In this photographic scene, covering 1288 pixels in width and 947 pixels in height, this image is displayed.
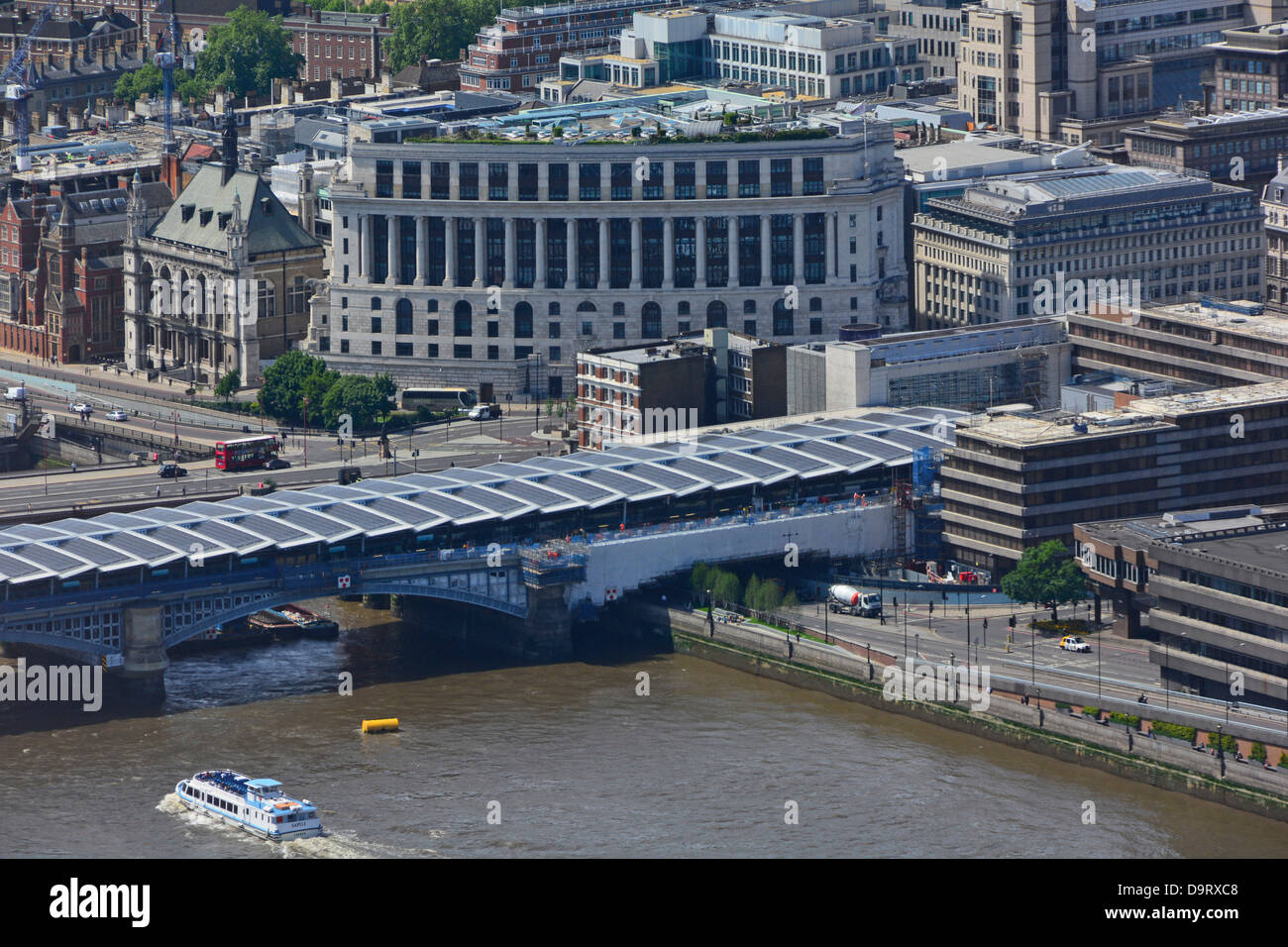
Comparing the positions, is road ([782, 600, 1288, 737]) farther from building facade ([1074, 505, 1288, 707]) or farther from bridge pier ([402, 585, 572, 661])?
bridge pier ([402, 585, 572, 661])

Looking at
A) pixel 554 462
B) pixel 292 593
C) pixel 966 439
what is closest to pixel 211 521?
pixel 292 593

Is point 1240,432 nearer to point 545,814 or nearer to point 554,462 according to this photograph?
point 554,462

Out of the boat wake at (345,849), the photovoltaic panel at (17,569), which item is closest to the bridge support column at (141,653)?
the photovoltaic panel at (17,569)

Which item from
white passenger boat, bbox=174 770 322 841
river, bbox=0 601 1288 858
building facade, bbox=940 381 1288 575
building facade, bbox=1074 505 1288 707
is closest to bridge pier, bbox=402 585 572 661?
river, bbox=0 601 1288 858

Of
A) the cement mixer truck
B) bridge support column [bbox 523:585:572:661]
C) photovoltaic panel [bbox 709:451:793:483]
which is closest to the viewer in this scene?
bridge support column [bbox 523:585:572:661]

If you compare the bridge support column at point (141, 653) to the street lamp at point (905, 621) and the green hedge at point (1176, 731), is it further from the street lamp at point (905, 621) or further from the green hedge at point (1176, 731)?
the green hedge at point (1176, 731)

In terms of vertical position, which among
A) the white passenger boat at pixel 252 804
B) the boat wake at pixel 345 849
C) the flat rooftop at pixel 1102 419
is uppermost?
the flat rooftop at pixel 1102 419
